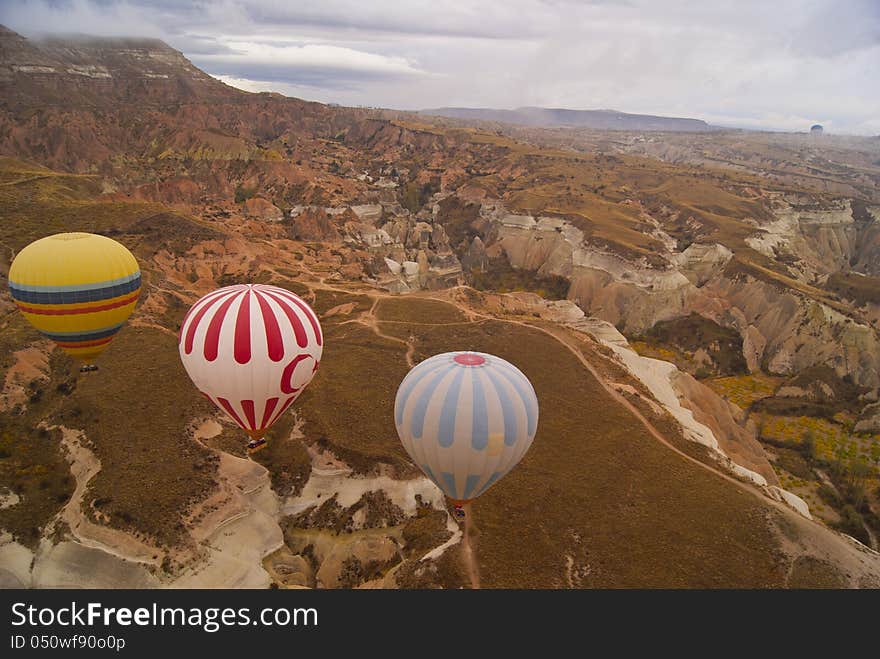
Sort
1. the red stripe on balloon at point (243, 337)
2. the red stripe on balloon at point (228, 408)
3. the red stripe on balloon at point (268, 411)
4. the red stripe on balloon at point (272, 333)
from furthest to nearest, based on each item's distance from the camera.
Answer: the red stripe on balloon at point (268, 411) → the red stripe on balloon at point (228, 408) → the red stripe on balloon at point (272, 333) → the red stripe on balloon at point (243, 337)

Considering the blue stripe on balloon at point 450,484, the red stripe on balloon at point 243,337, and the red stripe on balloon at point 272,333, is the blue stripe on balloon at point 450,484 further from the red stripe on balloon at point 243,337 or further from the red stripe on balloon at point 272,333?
the red stripe on balloon at point 243,337

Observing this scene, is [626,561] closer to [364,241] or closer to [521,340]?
[521,340]

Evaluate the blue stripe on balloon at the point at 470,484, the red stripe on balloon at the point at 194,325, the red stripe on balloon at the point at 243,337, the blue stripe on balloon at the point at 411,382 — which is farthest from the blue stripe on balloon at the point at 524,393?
the red stripe on balloon at the point at 194,325

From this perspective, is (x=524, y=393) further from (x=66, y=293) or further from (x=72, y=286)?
(x=66, y=293)

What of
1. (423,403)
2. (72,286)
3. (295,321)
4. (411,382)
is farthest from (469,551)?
(72,286)

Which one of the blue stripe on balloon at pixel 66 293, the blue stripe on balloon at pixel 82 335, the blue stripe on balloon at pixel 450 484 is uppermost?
the blue stripe on balloon at pixel 66 293

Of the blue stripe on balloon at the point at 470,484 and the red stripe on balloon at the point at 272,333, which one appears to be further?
the red stripe on balloon at the point at 272,333

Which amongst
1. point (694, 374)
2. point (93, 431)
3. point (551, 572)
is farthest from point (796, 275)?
point (93, 431)

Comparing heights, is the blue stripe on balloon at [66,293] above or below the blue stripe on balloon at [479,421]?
above
